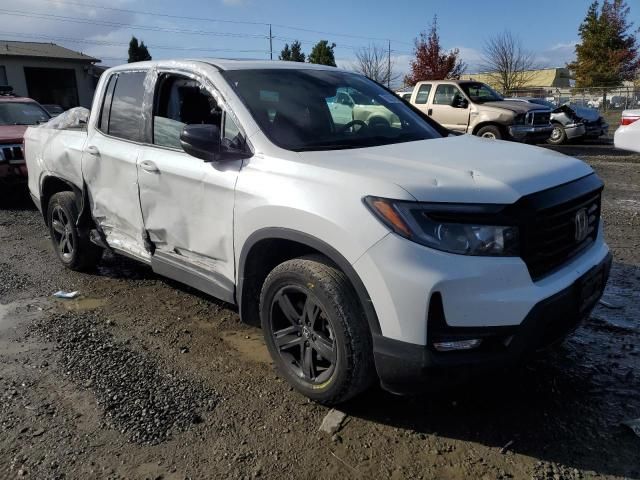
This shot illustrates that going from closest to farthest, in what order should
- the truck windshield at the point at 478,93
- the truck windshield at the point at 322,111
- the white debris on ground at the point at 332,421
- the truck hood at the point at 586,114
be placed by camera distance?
the white debris on ground at the point at 332,421 < the truck windshield at the point at 322,111 < the truck windshield at the point at 478,93 < the truck hood at the point at 586,114

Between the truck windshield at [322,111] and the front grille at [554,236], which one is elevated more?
the truck windshield at [322,111]

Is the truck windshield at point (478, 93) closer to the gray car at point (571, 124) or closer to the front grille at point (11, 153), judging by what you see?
the gray car at point (571, 124)

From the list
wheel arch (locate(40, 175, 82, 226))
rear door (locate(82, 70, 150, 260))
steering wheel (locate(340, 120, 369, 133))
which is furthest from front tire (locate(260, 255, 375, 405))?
wheel arch (locate(40, 175, 82, 226))

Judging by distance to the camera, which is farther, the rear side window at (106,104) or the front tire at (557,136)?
the front tire at (557,136)

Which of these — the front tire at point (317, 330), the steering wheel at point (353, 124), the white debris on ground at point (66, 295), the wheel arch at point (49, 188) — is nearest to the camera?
the front tire at point (317, 330)

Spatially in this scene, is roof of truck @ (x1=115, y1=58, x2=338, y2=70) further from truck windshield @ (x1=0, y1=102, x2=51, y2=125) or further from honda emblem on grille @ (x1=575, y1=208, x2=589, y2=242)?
truck windshield @ (x1=0, y1=102, x2=51, y2=125)

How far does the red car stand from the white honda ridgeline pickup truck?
5.36 metres

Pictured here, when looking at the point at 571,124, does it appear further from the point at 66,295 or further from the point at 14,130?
the point at 66,295

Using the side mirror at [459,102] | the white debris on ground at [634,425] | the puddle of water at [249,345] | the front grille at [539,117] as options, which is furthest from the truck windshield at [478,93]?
the white debris on ground at [634,425]

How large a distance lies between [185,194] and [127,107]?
125 centimetres

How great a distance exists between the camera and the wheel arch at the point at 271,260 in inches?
101

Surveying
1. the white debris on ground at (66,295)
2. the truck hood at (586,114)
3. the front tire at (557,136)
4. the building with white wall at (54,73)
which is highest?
the building with white wall at (54,73)

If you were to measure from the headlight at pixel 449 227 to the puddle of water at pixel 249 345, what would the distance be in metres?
1.64

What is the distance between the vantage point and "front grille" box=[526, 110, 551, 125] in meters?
14.0
